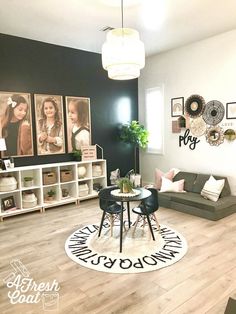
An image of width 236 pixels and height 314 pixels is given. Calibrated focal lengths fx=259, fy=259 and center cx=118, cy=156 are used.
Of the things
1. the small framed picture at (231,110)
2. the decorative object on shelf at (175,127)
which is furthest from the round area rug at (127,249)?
the decorative object on shelf at (175,127)

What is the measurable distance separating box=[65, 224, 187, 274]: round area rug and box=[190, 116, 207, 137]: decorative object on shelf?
228 cm

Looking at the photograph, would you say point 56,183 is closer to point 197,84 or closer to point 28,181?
point 28,181

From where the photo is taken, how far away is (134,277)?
261cm

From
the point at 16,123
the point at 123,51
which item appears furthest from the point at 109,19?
the point at 16,123

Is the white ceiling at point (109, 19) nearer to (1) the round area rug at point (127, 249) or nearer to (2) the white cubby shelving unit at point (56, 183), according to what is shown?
(2) the white cubby shelving unit at point (56, 183)

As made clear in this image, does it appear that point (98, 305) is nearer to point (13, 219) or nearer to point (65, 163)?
point (13, 219)

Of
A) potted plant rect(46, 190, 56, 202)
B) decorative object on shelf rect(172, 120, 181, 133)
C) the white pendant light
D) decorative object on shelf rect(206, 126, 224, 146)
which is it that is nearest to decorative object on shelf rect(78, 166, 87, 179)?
potted plant rect(46, 190, 56, 202)

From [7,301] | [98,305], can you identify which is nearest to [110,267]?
[98,305]

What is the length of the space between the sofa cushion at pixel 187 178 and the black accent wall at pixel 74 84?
1485 millimetres

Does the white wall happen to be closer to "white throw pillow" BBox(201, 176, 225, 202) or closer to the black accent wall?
"white throw pillow" BBox(201, 176, 225, 202)

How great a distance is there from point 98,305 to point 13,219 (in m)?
2.75

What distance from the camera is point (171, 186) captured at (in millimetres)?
5094

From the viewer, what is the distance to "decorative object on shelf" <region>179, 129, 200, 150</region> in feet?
17.6

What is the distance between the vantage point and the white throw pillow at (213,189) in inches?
175
